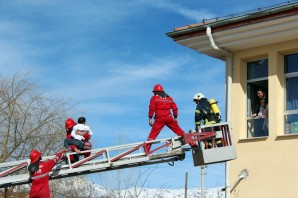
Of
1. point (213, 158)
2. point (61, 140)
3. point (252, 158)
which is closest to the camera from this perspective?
point (213, 158)

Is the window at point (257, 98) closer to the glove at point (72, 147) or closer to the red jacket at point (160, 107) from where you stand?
the red jacket at point (160, 107)

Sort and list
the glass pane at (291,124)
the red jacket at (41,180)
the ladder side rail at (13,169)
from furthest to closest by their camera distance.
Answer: the glass pane at (291,124) → the ladder side rail at (13,169) → the red jacket at (41,180)

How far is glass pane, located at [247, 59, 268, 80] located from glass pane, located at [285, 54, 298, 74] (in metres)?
0.51

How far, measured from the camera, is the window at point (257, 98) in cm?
1469

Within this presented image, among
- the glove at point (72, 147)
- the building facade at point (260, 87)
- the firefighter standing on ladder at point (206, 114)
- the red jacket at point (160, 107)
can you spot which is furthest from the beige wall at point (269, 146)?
the glove at point (72, 147)

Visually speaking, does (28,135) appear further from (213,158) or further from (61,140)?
(213,158)

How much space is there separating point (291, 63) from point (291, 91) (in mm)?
615

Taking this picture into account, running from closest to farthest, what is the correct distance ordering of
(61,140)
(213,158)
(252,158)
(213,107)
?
1. (213,158)
2. (213,107)
3. (252,158)
4. (61,140)

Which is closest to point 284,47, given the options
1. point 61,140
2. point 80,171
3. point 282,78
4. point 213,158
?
point 282,78

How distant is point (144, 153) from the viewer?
12.3 m

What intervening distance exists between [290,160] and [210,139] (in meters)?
2.17

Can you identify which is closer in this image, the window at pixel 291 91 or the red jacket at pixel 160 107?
the red jacket at pixel 160 107

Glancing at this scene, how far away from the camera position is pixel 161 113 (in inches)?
510

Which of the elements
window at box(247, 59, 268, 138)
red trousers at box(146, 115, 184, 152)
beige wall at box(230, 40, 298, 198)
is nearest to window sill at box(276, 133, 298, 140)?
beige wall at box(230, 40, 298, 198)
